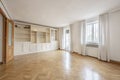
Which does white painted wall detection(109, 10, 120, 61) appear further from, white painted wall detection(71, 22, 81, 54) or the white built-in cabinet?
the white built-in cabinet

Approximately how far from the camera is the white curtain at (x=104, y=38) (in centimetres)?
390

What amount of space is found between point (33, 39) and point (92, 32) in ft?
16.4

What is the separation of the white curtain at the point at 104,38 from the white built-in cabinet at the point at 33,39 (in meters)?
4.83

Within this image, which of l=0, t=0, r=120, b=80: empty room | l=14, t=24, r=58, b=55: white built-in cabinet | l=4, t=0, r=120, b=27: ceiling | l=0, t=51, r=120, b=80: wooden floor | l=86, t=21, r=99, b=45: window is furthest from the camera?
l=14, t=24, r=58, b=55: white built-in cabinet

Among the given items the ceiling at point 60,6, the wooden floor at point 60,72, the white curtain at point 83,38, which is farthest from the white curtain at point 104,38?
the white curtain at point 83,38

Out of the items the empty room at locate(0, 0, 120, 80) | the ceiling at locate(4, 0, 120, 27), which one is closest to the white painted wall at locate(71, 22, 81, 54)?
the empty room at locate(0, 0, 120, 80)

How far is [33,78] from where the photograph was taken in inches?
85.8

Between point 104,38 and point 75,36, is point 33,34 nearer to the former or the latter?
point 75,36

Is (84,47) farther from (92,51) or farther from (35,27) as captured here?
(35,27)


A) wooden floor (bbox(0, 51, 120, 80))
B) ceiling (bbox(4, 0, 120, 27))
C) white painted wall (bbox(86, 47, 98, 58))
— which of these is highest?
ceiling (bbox(4, 0, 120, 27))

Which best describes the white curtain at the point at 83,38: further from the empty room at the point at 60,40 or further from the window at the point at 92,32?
the window at the point at 92,32

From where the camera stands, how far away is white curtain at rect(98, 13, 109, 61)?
390cm

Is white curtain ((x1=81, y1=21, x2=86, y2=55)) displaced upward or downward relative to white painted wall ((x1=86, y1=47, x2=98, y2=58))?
upward

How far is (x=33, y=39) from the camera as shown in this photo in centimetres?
682
